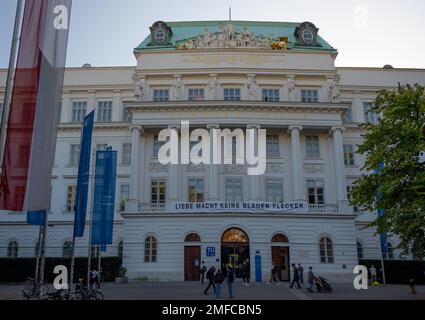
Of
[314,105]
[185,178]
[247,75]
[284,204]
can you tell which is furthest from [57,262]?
[314,105]

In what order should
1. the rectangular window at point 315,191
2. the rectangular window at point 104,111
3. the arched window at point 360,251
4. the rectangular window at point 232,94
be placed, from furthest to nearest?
the rectangular window at point 104,111 < the rectangular window at point 232,94 < the arched window at point 360,251 < the rectangular window at point 315,191

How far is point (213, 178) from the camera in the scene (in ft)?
138

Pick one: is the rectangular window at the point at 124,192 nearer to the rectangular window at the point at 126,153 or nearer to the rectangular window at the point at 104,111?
the rectangular window at the point at 126,153

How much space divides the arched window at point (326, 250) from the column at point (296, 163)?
4.77m

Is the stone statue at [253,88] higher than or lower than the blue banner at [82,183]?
higher

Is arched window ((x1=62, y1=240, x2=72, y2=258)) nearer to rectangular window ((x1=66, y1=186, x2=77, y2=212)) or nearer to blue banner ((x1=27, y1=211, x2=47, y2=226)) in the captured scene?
rectangular window ((x1=66, y1=186, x2=77, y2=212))

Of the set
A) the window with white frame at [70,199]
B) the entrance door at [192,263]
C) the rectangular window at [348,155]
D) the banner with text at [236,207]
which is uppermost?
the rectangular window at [348,155]

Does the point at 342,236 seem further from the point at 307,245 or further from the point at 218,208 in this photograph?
the point at 218,208

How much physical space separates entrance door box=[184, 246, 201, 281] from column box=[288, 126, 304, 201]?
449 inches

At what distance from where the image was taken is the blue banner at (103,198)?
1181 inches

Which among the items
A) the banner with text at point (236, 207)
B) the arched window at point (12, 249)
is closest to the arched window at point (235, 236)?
the banner with text at point (236, 207)

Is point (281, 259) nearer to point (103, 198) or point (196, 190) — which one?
point (196, 190)

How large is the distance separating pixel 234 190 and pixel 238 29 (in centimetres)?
2103

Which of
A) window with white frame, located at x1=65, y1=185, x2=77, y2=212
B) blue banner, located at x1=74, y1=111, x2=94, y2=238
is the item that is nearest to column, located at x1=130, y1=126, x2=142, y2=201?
window with white frame, located at x1=65, y1=185, x2=77, y2=212
